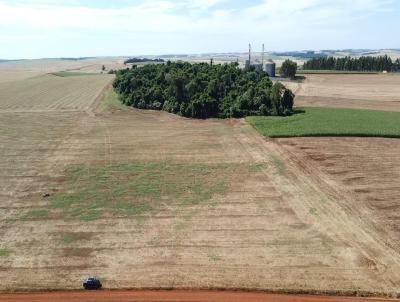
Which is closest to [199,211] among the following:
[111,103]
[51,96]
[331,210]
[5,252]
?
[331,210]

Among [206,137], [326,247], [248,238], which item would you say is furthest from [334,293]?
[206,137]

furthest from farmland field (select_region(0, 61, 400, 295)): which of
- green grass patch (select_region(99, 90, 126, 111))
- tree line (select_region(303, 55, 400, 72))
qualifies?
tree line (select_region(303, 55, 400, 72))

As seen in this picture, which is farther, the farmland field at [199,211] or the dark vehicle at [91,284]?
the farmland field at [199,211]

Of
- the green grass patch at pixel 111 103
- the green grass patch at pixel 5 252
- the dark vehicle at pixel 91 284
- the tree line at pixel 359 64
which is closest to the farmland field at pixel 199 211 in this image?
the green grass patch at pixel 5 252

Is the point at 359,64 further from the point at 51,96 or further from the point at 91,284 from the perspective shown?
the point at 91,284

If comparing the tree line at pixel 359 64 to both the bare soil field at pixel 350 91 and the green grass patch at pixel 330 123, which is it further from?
the green grass patch at pixel 330 123

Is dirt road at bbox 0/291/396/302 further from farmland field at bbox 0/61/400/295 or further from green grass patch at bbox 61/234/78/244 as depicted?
green grass patch at bbox 61/234/78/244
